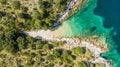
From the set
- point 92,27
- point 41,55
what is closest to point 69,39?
point 92,27

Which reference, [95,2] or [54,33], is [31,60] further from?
[95,2]

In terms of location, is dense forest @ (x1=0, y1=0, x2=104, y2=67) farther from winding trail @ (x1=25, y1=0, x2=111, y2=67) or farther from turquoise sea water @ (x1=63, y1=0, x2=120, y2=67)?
turquoise sea water @ (x1=63, y1=0, x2=120, y2=67)

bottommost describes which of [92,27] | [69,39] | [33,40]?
[69,39]

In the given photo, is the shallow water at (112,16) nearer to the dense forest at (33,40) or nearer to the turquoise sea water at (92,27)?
the turquoise sea water at (92,27)

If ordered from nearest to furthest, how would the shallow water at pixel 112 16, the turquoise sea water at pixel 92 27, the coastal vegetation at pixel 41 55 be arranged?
the coastal vegetation at pixel 41 55 < the shallow water at pixel 112 16 < the turquoise sea water at pixel 92 27

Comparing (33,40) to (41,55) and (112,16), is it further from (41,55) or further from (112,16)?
(112,16)

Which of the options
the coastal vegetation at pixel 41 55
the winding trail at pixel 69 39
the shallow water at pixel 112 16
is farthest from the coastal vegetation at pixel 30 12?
the shallow water at pixel 112 16

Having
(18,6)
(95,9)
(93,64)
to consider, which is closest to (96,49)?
(93,64)
